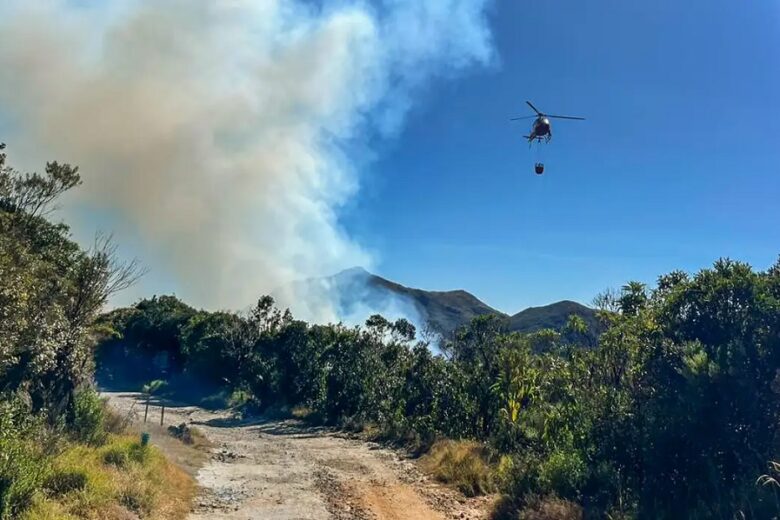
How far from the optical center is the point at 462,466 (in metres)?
12.6

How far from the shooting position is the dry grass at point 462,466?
11.4m

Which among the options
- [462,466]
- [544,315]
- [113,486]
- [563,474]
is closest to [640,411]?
[563,474]

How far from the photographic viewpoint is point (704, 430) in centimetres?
668

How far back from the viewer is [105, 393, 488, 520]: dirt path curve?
380 inches

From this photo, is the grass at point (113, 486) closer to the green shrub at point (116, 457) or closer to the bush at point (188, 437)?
the green shrub at point (116, 457)

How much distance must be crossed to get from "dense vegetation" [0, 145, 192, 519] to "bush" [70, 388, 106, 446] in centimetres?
2

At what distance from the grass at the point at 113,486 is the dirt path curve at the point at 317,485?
0.61 metres

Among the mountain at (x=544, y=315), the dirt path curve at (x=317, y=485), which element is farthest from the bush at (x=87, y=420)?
the mountain at (x=544, y=315)

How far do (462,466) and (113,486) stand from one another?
7862mm

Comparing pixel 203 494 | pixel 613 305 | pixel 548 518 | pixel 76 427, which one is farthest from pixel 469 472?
pixel 76 427

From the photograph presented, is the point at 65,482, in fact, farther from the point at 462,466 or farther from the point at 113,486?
the point at 462,466

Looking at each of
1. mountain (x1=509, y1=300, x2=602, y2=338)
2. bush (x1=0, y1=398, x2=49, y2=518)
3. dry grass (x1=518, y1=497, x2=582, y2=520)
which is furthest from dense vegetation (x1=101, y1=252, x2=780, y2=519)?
mountain (x1=509, y1=300, x2=602, y2=338)

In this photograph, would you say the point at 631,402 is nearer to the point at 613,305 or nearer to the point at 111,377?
the point at 613,305

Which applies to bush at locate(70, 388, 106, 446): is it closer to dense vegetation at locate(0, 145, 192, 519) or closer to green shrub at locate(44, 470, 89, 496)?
dense vegetation at locate(0, 145, 192, 519)
